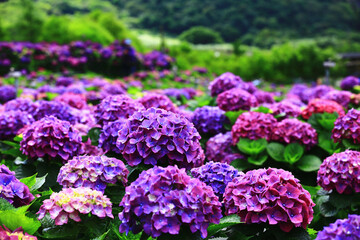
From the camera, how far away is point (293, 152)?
12.0ft

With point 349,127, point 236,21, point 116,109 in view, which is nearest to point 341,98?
point 349,127

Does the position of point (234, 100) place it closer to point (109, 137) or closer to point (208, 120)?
point (208, 120)

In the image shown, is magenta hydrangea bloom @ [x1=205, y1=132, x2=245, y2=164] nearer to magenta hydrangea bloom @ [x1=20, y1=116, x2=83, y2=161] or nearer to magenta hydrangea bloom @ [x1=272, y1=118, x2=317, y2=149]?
magenta hydrangea bloom @ [x1=272, y1=118, x2=317, y2=149]

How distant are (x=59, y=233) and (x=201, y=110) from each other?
243 centimetres

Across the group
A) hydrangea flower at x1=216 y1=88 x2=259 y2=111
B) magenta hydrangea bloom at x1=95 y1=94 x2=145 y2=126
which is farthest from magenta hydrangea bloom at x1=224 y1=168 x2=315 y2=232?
hydrangea flower at x1=216 y1=88 x2=259 y2=111

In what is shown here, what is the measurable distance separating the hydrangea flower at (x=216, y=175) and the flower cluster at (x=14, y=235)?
1037 mm

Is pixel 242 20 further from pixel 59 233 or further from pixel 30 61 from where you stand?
pixel 59 233

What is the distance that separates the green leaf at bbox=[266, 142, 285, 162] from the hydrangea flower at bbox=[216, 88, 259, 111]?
775 millimetres

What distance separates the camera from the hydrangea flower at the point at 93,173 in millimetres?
2232

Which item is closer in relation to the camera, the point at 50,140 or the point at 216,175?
the point at 216,175

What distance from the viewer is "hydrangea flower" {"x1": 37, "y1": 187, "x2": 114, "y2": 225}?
181cm

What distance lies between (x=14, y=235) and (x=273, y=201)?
1.16 meters

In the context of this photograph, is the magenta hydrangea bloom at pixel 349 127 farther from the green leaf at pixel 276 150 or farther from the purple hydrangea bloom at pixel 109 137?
the purple hydrangea bloom at pixel 109 137

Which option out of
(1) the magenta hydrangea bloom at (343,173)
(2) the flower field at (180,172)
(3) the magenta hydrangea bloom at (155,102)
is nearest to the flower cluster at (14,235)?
(2) the flower field at (180,172)
